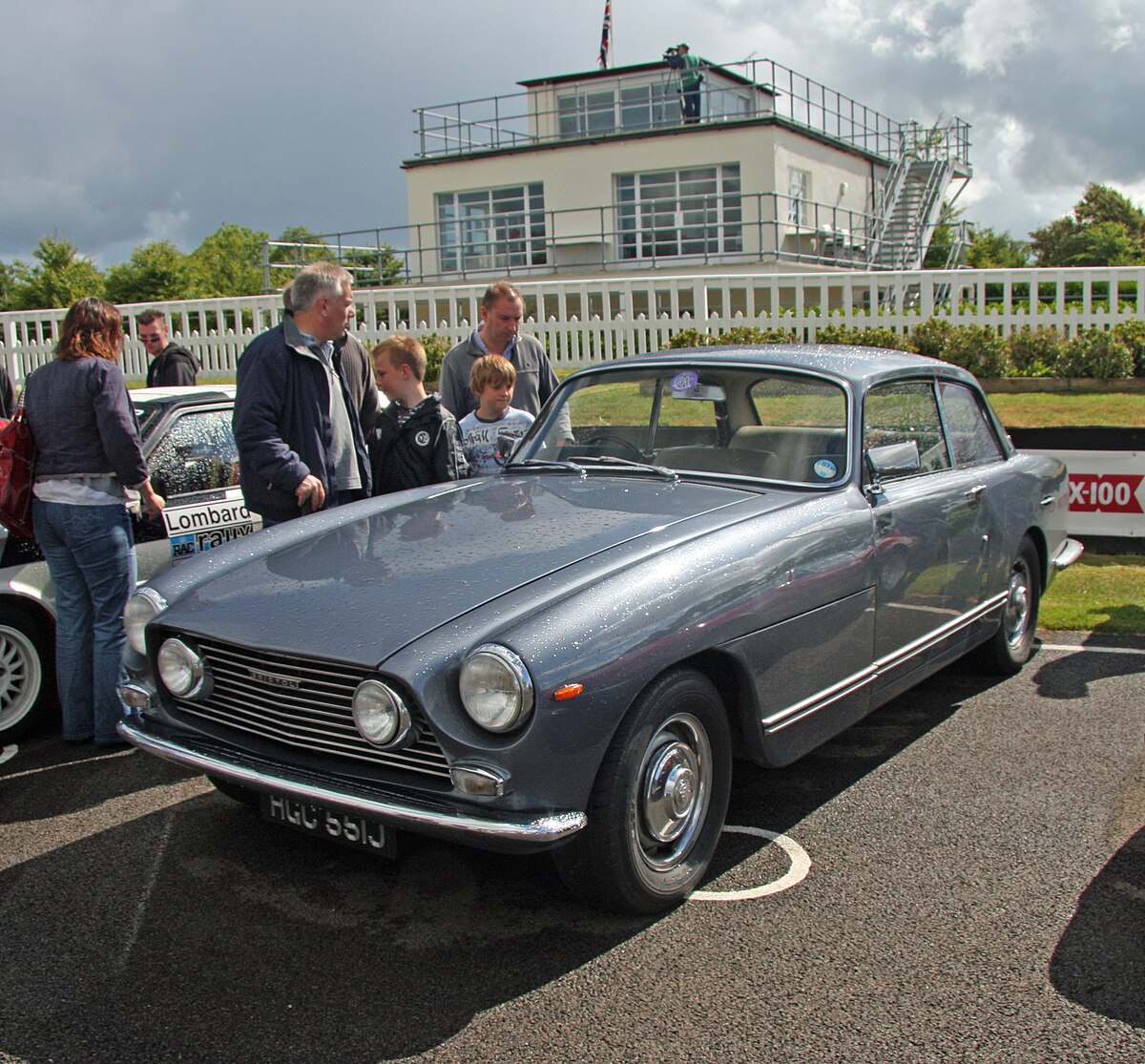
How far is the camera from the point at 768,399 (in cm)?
482

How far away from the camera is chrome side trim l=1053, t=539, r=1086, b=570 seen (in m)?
6.29

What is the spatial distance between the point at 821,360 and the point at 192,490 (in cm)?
310

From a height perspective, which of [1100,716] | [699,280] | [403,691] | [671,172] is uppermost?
[671,172]

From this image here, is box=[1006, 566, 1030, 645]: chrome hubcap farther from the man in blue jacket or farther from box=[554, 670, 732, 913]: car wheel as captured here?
the man in blue jacket

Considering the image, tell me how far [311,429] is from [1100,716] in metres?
3.76

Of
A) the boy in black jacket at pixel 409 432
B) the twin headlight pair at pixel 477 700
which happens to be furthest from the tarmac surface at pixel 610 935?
the boy in black jacket at pixel 409 432

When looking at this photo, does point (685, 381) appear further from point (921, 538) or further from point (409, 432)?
point (409, 432)

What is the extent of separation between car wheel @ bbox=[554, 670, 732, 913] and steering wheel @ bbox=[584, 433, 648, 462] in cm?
149

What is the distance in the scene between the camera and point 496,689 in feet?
9.93

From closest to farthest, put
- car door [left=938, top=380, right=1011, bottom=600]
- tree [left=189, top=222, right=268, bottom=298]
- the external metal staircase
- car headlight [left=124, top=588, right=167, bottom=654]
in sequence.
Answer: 1. car headlight [left=124, top=588, right=167, bottom=654]
2. car door [left=938, top=380, right=1011, bottom=600]
3. the external metal staircase
4. tree [left=189, top=222, right=268, bottom=298]

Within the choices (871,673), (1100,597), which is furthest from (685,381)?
(1100,597)

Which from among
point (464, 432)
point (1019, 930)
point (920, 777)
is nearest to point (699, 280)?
point (464, 432)

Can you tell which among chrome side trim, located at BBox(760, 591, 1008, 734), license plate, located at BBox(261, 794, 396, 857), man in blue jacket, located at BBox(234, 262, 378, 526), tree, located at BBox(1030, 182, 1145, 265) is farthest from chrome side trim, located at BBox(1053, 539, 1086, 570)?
tree, located at BBox(1030, 182, 1145, 265)

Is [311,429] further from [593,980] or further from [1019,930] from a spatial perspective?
[1019,930]
